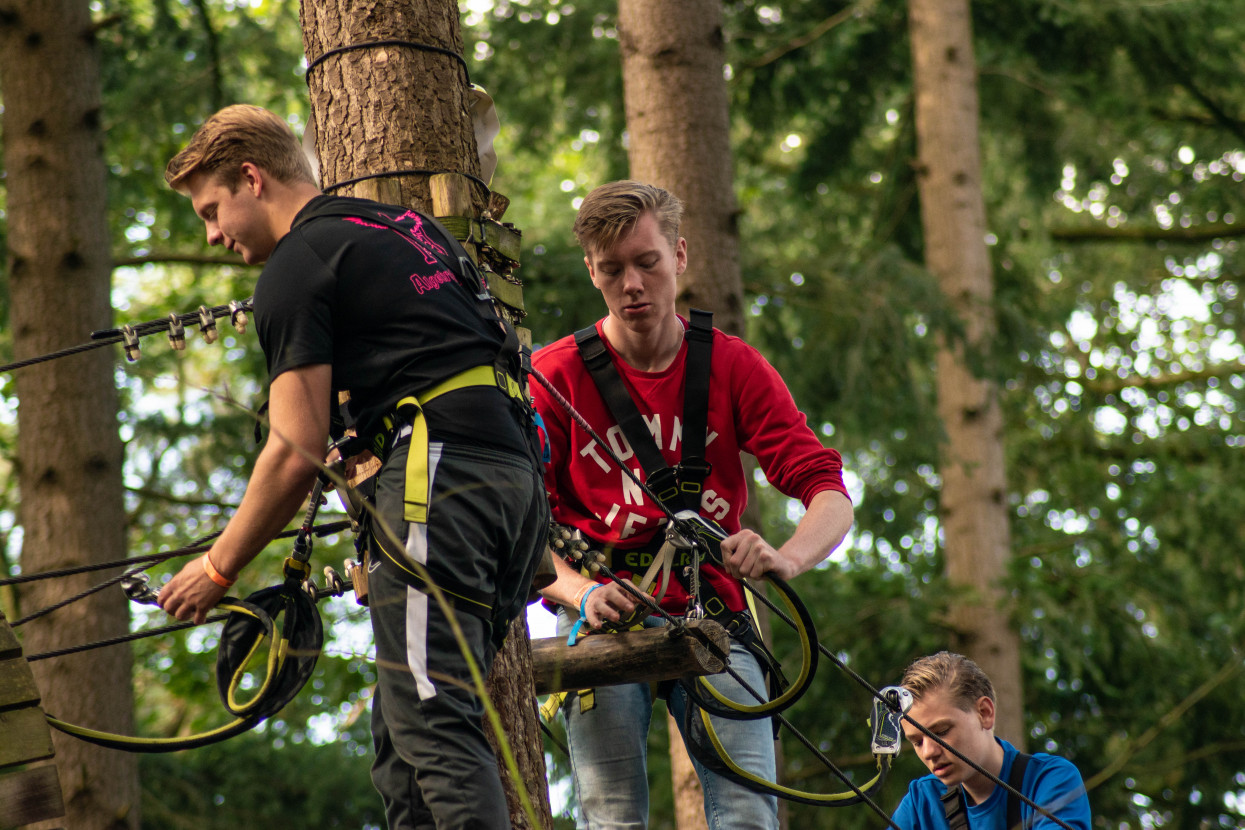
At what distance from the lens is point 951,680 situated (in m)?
3.75

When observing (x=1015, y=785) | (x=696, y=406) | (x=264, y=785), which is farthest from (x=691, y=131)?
(x=264, y=785)

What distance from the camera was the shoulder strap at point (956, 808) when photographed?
11.9ft

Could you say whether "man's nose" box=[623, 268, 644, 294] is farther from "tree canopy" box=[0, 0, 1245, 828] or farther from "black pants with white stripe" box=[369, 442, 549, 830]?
"tree canopy" box=[0, 0, 1245, 828]

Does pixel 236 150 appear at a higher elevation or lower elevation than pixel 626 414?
higher

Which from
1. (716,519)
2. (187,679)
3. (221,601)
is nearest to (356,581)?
(221,601)

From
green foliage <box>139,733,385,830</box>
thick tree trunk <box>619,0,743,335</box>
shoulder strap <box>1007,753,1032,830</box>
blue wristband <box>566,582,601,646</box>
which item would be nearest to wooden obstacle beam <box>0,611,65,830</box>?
blue wristband <box>566,582,601,646</box>

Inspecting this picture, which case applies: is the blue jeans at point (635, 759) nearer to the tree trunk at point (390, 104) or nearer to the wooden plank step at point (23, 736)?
the tree trunk at point (390, 104)

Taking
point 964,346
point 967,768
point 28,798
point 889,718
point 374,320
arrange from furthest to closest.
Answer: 1. point 964,346
2. point 967,768
3. point 889,718
4. point 28,798
5. point 374,320

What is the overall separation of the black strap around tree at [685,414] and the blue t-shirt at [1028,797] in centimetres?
113

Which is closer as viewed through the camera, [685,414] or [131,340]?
[131,340]

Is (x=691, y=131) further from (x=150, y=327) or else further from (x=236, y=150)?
(x=236, y=150)

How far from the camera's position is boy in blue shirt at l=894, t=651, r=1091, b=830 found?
3.47m

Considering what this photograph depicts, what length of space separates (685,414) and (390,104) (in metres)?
1.04

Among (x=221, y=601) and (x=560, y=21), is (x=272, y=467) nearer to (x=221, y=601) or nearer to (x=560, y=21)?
(x=221, y=601)
